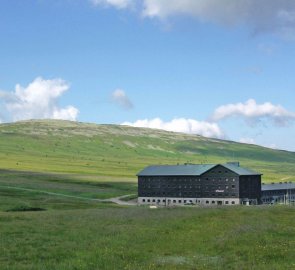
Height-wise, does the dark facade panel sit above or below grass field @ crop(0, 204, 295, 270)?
above

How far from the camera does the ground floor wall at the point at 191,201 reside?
12238 cm

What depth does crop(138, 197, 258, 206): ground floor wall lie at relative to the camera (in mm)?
122375

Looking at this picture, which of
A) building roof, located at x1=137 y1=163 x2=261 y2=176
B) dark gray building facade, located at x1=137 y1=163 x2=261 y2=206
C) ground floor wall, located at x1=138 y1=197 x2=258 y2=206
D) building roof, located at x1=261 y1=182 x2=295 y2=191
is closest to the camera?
ground floor wall, located at x1=138 y1=197 x2=258 y2=206

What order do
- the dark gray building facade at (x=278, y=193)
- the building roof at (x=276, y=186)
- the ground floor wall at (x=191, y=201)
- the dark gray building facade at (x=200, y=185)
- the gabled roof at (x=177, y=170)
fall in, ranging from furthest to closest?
the building roof at (x=276, y=186) < the dark gray building facade at (x=278, y=193) < the gabled roof at (x=177, y=170) < the dark gray building facade at (x=200, y=185) < the ground floor wall at (x=191, y=201)

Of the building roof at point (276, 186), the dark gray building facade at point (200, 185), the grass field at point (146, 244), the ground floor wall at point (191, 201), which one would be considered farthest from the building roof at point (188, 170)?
the grass field at point (146, 244)

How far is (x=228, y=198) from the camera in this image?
123 m

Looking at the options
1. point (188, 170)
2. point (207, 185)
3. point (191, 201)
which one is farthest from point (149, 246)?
point (188, 170)

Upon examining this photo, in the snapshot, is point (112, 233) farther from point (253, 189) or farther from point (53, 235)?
point (253, 189)

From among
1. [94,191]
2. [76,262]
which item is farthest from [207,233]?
[94,191]

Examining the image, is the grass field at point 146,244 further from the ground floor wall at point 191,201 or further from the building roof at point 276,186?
the building roof at point 276,186

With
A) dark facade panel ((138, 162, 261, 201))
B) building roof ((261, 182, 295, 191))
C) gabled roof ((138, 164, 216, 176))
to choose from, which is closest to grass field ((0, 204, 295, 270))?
dark facade panel ((138, 162, 261, 201))

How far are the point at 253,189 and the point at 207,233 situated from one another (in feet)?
299

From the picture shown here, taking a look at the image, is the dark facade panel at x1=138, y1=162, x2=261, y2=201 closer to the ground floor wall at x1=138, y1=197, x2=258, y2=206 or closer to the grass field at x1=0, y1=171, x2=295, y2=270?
the ground floor wall at x1=138, y1=197, x2=258, y2=206

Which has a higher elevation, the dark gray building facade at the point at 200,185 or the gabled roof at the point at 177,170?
the gabled roof at the point at 177,170
